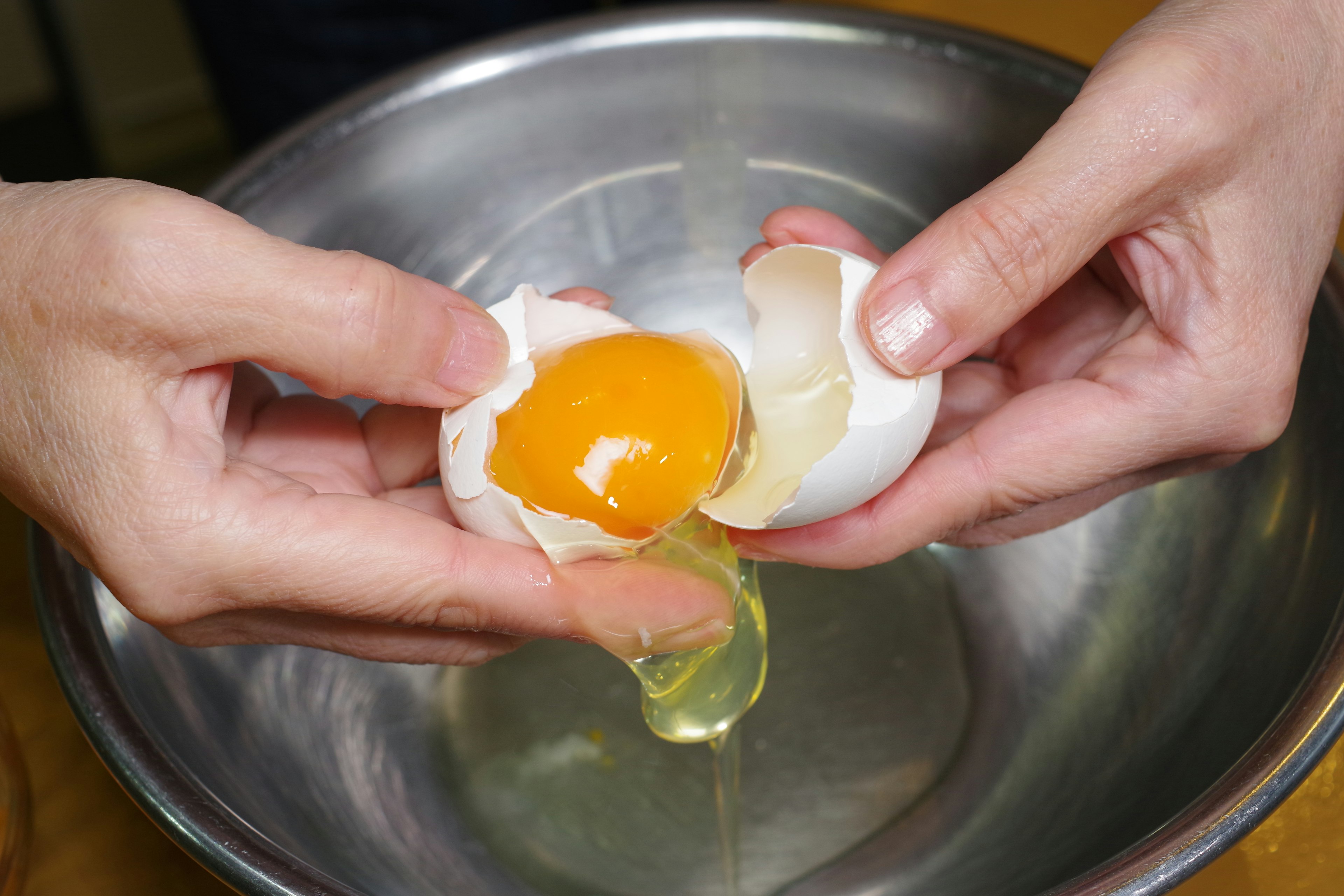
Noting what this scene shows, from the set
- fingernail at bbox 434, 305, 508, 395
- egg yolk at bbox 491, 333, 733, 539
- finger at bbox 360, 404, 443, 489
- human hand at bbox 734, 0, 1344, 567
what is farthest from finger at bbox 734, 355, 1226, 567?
finger at bbox 360, 404, 443, 489

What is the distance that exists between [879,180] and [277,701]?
1024 millimetres

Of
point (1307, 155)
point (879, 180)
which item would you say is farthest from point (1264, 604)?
point (879, 180)

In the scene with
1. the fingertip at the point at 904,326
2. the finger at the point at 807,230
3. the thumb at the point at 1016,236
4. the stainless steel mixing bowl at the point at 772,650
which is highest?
the thumb at the point at 1016,236

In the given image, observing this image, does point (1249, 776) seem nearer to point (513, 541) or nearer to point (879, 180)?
point (513, 541)

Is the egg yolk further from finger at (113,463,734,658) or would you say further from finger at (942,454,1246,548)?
finger at (942,454,1246,548)

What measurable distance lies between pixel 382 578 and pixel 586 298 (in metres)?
0.44

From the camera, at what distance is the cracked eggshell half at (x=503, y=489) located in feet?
3.02

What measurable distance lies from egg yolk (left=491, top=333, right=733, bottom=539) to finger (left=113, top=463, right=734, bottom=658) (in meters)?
0.06

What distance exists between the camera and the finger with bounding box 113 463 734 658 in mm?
821

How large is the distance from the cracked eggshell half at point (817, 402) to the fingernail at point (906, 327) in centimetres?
3

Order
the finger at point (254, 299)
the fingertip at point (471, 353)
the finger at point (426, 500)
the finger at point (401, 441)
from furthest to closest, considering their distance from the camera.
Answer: the finger at point (401, 441) < the finger at point (426, 500) < the fingertip at point (471, 353) < the finger at point (254, 299)

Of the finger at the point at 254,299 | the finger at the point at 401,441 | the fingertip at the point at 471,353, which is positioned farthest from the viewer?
the finger at the point at 401,441

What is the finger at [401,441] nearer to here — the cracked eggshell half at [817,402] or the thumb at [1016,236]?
the cracked eggshell half at [817,402]

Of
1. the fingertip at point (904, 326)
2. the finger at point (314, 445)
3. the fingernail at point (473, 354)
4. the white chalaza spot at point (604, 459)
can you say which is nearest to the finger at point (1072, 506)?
the fingertip at point (904, 326)
